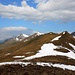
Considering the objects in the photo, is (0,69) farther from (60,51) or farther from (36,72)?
(60,51)

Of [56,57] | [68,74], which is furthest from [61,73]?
[56,57]

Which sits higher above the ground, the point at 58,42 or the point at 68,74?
the point at 58,42

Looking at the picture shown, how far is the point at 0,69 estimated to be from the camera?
4341 centimetres

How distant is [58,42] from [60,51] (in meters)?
19.4

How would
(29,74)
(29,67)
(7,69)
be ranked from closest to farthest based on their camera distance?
(29,74)
(7,69)
(29,67)

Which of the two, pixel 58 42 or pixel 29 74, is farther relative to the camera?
pixel 58 42

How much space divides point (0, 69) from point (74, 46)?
63.4 m

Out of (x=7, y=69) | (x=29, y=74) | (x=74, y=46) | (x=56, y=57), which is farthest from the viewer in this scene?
(x=74, y=46)

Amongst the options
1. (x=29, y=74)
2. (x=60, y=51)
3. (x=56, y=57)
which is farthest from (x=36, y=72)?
(x=60, y=51)

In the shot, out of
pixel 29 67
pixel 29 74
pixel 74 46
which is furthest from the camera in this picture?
pixel 74 46

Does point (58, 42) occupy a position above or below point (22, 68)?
above

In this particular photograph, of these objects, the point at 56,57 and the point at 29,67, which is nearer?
the point at 29,67

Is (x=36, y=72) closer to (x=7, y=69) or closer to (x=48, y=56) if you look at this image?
(x=7, y=69)

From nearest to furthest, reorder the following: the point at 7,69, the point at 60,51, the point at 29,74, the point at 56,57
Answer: the point at 29,74 < the point at 7,69 < the point at 56,57 < the point at 60,51
